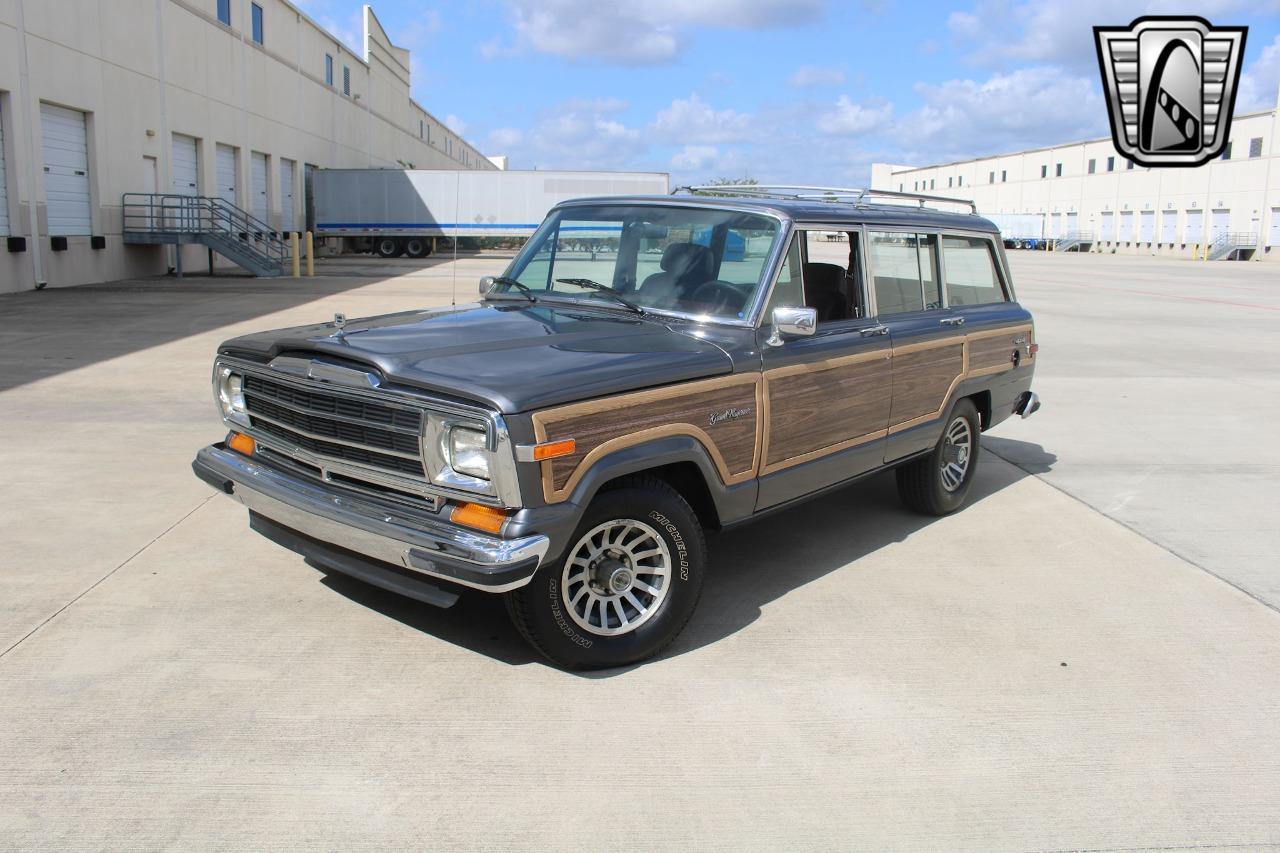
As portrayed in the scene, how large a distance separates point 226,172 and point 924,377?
29.5 m

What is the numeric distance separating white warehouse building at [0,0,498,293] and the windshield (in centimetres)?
1808

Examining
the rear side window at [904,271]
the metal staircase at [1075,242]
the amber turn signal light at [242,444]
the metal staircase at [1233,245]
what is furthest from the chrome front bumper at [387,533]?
the metal staircase at [1075,242]

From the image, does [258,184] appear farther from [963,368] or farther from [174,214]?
[963,368]

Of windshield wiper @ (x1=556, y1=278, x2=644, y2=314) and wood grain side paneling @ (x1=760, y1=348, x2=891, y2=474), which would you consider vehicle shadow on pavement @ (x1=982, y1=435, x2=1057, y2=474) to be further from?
windshield wiper @ (x1=556, y1=278, x2=644, y2=314)

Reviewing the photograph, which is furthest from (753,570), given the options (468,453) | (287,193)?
(287,193)

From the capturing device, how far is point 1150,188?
71.6m

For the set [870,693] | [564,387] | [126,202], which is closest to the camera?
[564,387]

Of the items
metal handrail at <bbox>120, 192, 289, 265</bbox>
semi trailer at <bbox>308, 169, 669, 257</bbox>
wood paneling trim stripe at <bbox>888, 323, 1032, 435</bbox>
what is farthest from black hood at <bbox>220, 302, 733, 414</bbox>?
semi trailer at <bbox>308, 169, 669, 257</bbox>

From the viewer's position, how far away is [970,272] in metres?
6.32

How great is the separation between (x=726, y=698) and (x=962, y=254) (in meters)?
3.66

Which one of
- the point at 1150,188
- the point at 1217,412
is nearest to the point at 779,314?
the point at 1217,412

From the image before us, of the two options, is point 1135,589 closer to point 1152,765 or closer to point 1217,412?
point 1152,765

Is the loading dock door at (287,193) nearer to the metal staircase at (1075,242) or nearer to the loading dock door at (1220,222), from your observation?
the loading dock door at (1220,222)

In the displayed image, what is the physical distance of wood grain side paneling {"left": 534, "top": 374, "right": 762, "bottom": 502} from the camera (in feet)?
11.5
